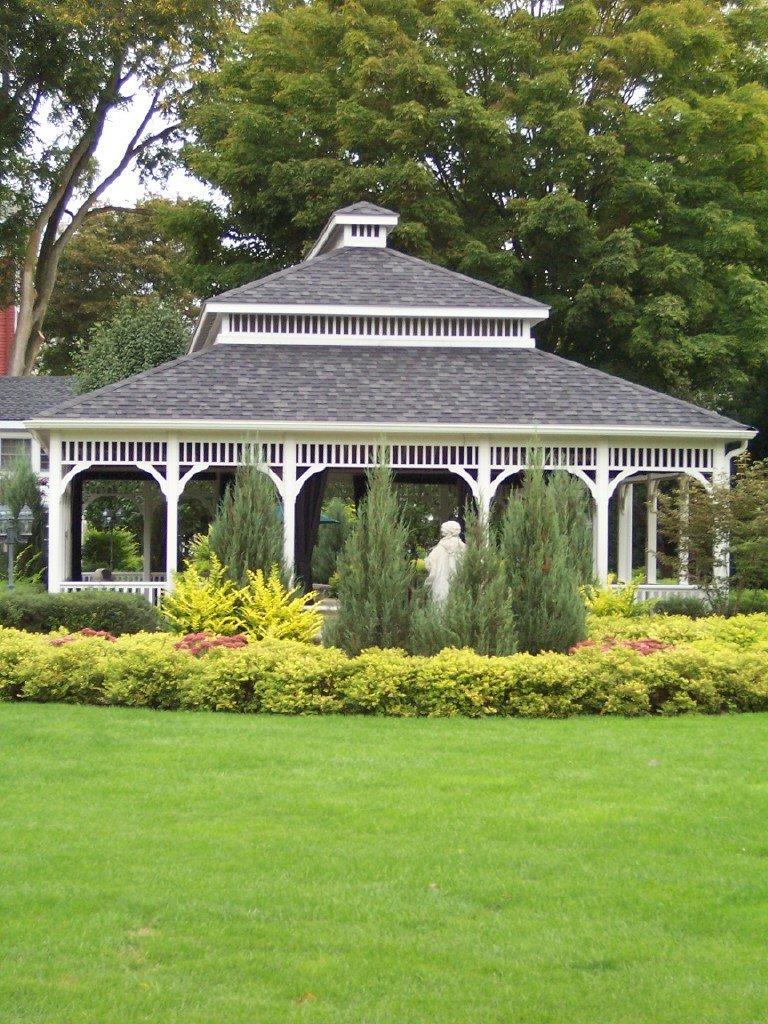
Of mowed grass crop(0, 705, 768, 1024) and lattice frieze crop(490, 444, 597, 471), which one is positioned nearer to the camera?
mowed grass crop(0, 705, 768, 1024)

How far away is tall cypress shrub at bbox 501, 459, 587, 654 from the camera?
1430 centimetres

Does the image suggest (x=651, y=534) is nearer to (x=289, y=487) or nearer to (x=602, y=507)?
(x=602, y=507)

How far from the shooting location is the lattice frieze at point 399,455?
2053 centimetres

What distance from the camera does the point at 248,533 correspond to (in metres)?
16.5

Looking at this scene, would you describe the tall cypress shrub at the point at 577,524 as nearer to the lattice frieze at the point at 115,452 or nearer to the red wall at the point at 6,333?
the lattice frieze at the point at 115,452

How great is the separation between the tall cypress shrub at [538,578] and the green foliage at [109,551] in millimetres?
24117

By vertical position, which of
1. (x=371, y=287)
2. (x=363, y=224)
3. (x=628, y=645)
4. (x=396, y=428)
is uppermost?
(x=363, y=224)

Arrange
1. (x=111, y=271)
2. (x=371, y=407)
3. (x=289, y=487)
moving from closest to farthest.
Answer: (x=289, y=487) → (x=371, y=407) → (x=111, y=271)

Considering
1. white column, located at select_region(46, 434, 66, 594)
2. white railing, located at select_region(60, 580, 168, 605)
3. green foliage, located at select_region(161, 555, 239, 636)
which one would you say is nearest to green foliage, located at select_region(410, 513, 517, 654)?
green foliage, located at select_region(161, 555, 239, 636)

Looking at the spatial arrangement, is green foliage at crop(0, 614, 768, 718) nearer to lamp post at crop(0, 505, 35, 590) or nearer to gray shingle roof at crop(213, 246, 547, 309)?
lamp post at crop(0, 505, 35, 590)

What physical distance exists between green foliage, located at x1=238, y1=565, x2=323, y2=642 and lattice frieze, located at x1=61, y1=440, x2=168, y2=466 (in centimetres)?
496

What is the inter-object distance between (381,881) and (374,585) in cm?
768

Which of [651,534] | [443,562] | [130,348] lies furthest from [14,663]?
[130,348]

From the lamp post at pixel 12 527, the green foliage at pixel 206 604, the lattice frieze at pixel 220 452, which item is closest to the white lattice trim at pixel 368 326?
the lattice frieze at pixel 220 452
